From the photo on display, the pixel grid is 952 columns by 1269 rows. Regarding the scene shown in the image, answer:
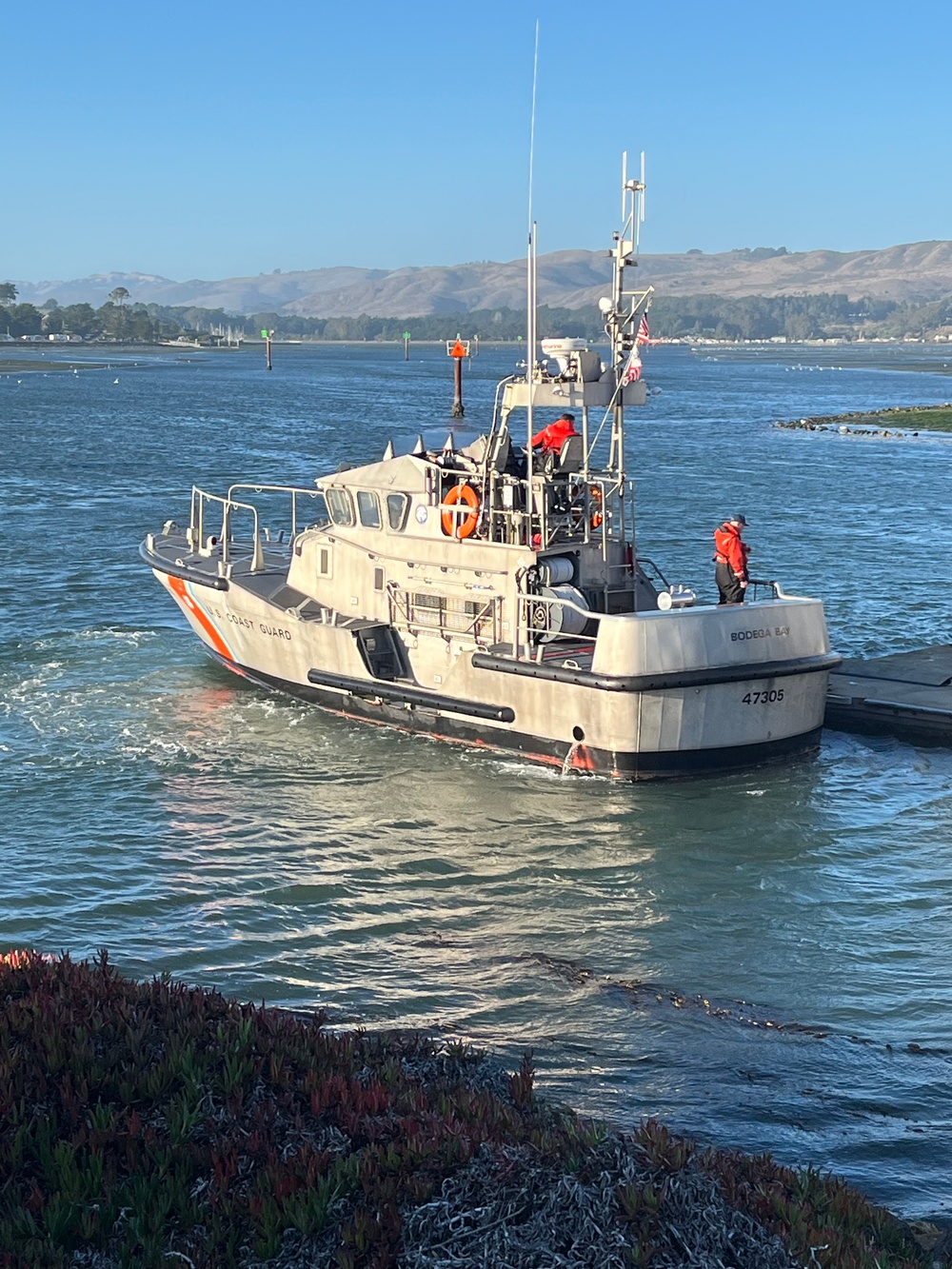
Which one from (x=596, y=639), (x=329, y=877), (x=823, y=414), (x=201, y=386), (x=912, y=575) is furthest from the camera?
(x=201, y=386)

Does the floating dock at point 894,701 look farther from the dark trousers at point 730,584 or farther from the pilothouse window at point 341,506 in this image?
the pilothouse window at point 341,506

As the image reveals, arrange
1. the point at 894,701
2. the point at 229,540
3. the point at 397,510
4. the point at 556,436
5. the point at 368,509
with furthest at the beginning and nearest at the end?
the point at 229,540
the point at 368,509
the point at 397,510
the point at 894,701
the point at 556,436

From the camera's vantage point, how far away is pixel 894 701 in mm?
18062

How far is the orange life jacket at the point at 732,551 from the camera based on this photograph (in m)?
17.1

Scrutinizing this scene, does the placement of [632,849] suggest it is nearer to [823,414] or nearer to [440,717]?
[440,717]

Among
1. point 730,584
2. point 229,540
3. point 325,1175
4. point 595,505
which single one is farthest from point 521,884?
point 229,540

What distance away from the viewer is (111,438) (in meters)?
59.9

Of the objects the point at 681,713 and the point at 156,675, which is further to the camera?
the point at 156,675

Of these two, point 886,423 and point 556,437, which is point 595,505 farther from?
point 886,423

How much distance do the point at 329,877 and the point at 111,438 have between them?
4920 cm

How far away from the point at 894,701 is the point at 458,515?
5.88 meters

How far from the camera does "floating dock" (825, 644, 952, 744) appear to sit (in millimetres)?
17734

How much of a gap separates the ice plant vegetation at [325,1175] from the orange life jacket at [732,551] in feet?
33.7

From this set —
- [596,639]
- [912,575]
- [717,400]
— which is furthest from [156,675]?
[717,400]
